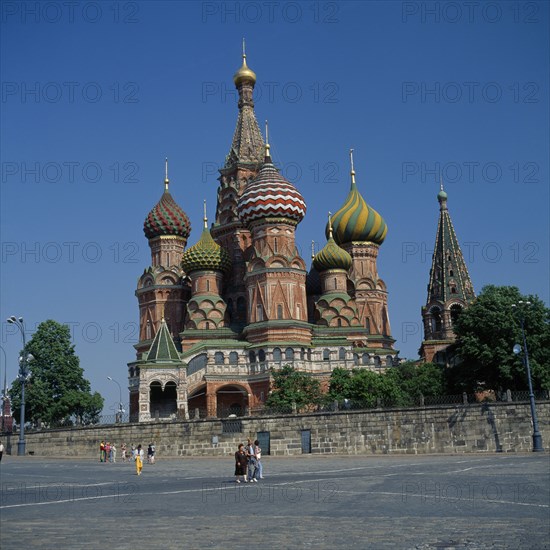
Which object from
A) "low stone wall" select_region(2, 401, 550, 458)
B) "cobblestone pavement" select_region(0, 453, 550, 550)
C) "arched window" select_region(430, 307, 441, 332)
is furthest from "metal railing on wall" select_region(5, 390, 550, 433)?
"arched window" select_region(430, 307, 441, 332)

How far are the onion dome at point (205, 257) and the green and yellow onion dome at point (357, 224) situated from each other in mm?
11830

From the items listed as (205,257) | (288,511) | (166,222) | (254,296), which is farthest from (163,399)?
(288,511)

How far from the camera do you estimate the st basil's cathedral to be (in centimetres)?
6100

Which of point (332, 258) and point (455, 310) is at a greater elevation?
point (332, 258)

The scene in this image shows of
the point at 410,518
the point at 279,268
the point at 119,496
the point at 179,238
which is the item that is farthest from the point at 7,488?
the point at 179,238

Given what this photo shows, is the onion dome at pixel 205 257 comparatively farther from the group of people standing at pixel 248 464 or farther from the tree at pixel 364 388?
the group of people standing at pixel 248 464

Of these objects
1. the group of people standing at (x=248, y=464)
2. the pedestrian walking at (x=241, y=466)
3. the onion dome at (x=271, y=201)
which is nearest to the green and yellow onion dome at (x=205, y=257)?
the onion dome at (x=271, y=201)

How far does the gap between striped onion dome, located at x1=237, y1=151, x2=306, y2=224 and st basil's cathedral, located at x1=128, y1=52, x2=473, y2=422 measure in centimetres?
11

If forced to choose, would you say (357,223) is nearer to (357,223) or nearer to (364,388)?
(357,223)

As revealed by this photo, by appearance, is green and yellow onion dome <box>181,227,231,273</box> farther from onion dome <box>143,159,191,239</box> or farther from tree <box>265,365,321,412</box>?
tree <box>265,365,321,412</box>

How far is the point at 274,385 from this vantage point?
5731 cm

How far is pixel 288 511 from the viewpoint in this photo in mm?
14602

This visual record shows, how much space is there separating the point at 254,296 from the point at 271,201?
835 centimetres

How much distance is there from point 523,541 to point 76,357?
52.6 metres
